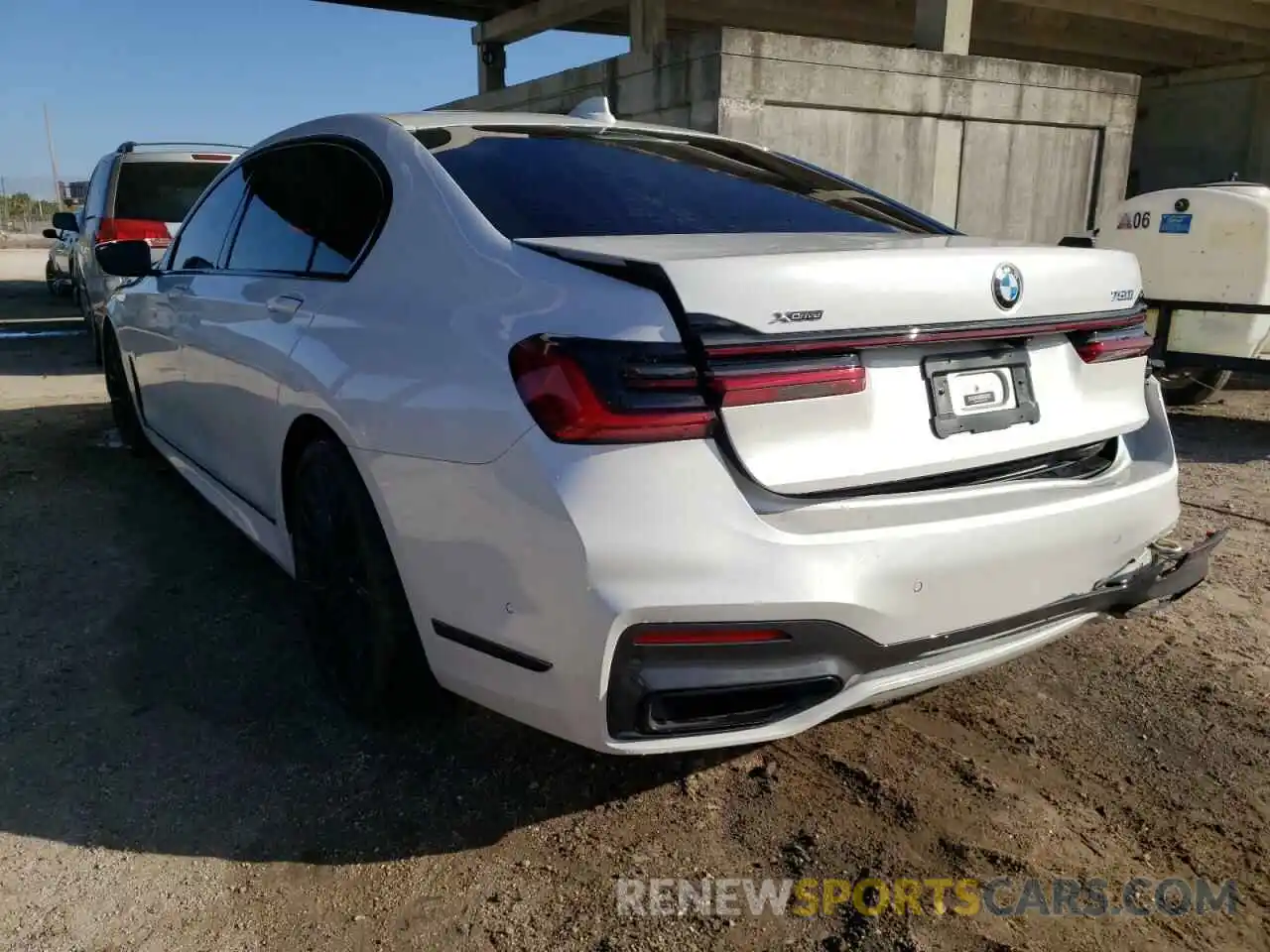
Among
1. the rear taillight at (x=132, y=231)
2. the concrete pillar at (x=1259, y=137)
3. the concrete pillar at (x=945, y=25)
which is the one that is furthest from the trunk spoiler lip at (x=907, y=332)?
the concrete pillar at (x=1259, y=137)

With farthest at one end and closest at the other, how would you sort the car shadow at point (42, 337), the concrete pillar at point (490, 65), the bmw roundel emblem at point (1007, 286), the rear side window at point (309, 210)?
the concrete pillar at point (490, 65)
the car shadow at point (42, 337)
the rear side window at point (309, 210)
the bmw roundel emblem at point (1007, 286)

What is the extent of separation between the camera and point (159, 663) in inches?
126

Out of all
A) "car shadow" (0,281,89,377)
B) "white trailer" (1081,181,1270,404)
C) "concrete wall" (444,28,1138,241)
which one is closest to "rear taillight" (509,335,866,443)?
"white trailer" (1081,181,1270,404)

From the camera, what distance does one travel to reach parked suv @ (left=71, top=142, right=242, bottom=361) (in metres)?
8.60

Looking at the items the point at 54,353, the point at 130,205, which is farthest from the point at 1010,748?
the point at 54,353

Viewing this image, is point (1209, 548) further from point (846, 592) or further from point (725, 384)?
point (725, 384)

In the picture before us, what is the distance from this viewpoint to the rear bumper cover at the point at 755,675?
1.91 m

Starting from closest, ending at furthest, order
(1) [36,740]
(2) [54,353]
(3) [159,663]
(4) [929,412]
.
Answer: (4) [929,412], (1) [36,740], (3) [159,663], (2) [54,353]

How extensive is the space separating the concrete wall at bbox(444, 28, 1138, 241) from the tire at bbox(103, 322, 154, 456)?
4787mm

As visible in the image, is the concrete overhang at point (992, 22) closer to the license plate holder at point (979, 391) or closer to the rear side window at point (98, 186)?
the rear side window at point (98, 186)

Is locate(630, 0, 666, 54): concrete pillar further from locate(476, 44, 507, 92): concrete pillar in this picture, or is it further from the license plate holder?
the license plate holder

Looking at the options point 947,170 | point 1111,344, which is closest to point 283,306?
point 1111,344

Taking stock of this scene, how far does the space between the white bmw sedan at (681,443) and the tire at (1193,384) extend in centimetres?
530

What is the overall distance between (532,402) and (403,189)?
97cm
